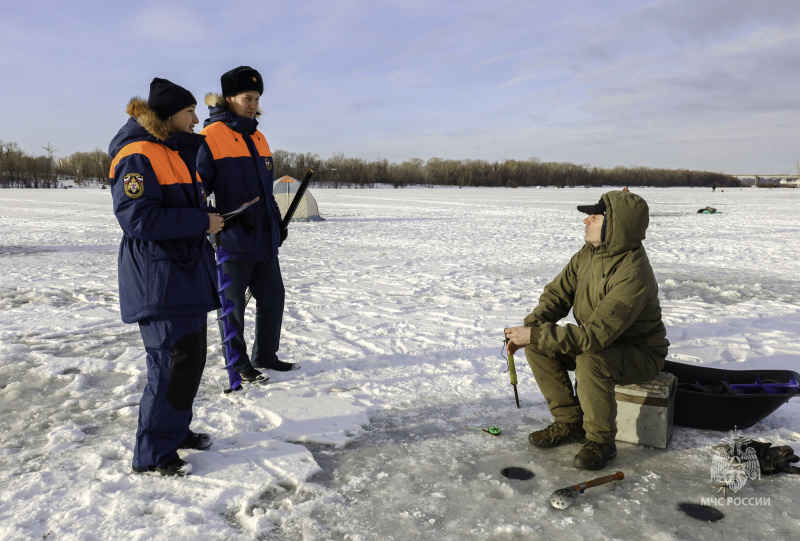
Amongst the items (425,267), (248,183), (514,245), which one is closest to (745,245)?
(514,245)

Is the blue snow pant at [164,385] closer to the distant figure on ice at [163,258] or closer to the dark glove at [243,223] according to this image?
the distant figure on ice at [163,258]

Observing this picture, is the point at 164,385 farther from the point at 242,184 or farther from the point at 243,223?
the point at 242,184

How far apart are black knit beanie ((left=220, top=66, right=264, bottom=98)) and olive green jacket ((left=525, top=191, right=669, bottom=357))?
100 inches

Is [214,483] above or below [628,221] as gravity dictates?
below

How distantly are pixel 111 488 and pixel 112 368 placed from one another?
6.56ft

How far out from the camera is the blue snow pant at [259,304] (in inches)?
165

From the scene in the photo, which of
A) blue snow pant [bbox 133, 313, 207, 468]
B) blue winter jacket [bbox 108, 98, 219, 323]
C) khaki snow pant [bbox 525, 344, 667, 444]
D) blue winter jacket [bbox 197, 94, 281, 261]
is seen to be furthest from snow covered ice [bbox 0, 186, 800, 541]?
blue winter jacket [bbox 197, 94, 281, 261]

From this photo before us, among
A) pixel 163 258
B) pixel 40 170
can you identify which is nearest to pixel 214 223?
pixel 163 258

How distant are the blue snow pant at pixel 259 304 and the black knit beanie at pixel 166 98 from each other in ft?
4.87

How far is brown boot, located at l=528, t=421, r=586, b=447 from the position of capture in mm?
3279

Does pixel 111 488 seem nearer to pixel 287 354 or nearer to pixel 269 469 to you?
pixel 269 469

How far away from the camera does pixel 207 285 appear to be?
300 cm

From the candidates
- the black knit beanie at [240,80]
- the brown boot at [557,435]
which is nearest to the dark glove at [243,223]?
the black knit beanie at [240,80]

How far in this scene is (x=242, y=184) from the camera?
4.08 m
